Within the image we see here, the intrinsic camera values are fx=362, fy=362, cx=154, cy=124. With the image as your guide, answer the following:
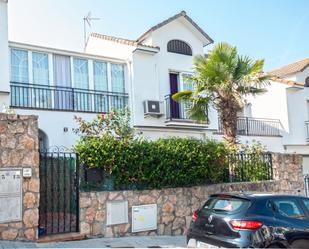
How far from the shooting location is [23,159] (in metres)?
8.24

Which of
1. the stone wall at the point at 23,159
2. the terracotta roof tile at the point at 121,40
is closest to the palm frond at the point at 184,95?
the terracotta roof tile at the point at 121,40

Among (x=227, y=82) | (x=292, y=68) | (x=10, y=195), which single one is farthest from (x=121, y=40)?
(x=292, y=68)

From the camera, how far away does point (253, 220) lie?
20.5 ft

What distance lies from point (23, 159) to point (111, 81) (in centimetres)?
904

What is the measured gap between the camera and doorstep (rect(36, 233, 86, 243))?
8.25m

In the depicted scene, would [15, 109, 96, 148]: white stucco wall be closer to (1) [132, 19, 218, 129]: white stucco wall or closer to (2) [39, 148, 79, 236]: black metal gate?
(1) [132, 19, 218, 129]: white stucco wall

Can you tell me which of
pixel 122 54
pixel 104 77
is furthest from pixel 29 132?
pixel 122 54

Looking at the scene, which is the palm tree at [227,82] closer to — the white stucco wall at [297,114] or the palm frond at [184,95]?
the palm frond at [184,95]

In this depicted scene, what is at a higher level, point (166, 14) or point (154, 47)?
point (166, 14)

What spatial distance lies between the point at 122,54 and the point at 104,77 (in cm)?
176

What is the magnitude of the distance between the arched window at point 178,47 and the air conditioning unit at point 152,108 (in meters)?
3.22

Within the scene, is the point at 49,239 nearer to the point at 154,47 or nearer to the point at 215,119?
the point at 154,47

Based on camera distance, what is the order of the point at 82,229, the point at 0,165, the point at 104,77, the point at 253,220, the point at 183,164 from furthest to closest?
the point at 104,77 → the point at 183,164 → the point at 82,229 → the point at 0,165 → the point at 253,220

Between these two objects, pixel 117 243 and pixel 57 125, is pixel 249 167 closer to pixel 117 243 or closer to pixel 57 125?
pixel 117 243
